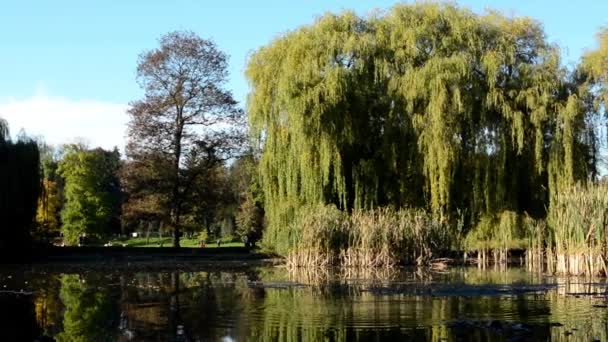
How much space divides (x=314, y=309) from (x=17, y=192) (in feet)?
97.9

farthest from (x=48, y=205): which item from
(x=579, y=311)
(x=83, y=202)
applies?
(x=579, y=311)

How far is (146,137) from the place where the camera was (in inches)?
2100

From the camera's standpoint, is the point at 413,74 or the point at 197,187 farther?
the point at 197,187

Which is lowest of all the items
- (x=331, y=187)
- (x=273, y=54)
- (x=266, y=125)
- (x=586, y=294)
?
(x=586, y=294)

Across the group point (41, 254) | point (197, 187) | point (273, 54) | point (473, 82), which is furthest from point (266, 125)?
point (197, 187)

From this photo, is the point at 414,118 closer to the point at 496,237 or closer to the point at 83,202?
the point at 496,237

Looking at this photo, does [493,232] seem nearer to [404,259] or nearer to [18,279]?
[404,259]

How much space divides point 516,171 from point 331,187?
7.75m

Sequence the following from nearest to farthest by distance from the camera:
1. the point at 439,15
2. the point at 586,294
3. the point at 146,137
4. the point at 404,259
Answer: the point at 586,294, the point at 404,259, the point at 439,15, the point at 146,137

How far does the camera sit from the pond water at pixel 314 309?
40.2 feet

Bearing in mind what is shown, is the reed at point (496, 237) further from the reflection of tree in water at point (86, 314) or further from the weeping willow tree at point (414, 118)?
the reflection of tree in water at point (86, 314)

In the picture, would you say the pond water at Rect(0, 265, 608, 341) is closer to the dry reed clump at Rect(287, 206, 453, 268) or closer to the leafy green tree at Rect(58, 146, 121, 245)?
the dry reed clump at Rect(287, 206, 453, 268)

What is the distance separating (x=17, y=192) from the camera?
136 ft

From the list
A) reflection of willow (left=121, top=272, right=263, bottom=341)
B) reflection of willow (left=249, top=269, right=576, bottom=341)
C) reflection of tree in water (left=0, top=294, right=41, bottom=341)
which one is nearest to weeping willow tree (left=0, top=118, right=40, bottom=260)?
reflection of willow (left=121, top=272, right=263, bottom=341)
